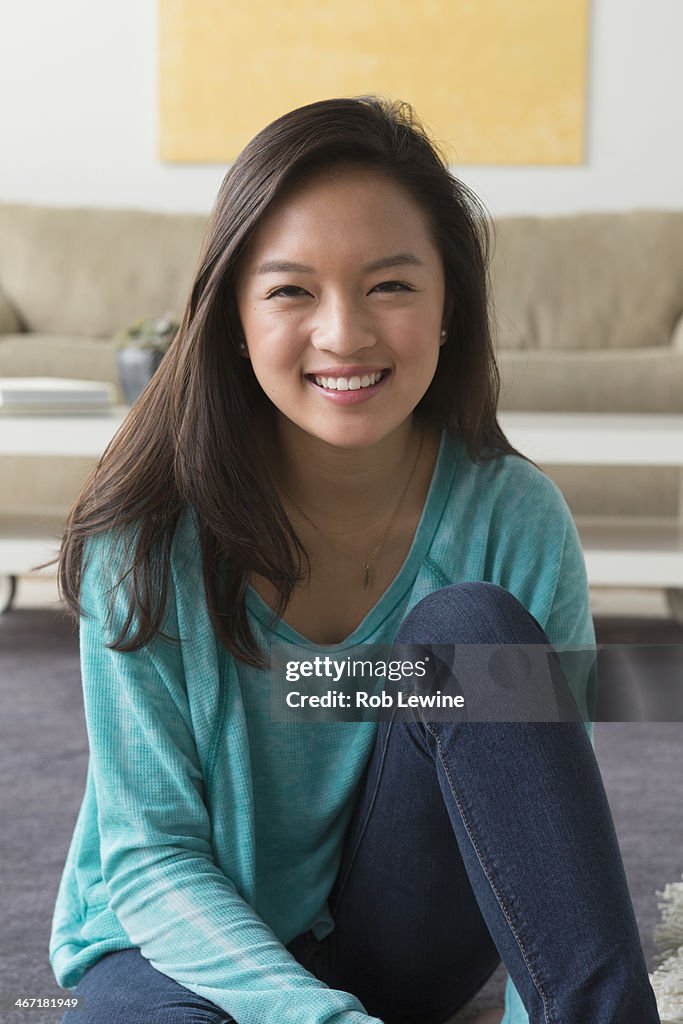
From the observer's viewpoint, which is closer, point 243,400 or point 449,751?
point 449,751

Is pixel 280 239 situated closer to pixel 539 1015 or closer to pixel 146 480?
pixel 146 480

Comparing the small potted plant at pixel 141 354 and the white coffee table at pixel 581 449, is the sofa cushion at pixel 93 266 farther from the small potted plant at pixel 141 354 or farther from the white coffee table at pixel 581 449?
the white coffee table at pixel 581 449

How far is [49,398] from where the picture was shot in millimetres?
2410

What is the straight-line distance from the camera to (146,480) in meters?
0.92

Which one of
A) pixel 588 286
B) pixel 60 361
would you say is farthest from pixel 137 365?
pixel 588 286

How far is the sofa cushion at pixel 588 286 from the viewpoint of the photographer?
11.4 feet

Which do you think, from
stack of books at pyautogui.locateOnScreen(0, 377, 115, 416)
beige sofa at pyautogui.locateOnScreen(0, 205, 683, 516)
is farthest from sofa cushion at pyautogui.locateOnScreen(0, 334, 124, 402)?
stack of books at pyautogui.locateOnScreen(0, 377, 115, 416)

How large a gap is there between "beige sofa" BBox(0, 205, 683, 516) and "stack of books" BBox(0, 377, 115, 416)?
70 centimetres

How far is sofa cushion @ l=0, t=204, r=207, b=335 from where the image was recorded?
3.57 m

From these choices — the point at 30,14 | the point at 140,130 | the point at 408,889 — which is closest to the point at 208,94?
the point at 140,130

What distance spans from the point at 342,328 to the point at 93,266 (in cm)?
288

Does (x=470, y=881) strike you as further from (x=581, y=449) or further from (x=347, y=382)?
(x=581, y=449)

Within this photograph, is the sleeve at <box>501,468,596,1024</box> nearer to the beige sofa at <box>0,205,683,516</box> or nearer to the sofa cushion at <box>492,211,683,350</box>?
the beige sofa at <box>0,205,683,516</box>

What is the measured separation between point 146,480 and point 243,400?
0.33 ft
